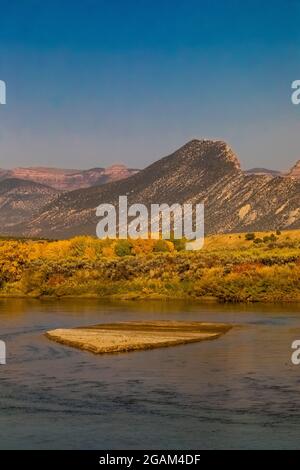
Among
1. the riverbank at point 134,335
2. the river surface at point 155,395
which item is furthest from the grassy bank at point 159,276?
the river surface at point 155,395

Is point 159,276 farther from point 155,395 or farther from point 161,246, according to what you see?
point 155,395

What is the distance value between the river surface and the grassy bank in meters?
31.6

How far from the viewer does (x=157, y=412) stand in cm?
2897

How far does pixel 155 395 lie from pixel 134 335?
16.4m

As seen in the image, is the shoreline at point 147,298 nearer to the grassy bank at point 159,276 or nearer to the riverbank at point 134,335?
the grassy bank at point 159,276

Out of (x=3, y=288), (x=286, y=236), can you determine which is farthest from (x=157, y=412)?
(x=286, y=236)

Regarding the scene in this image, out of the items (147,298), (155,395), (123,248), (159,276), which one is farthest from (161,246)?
(155,395)

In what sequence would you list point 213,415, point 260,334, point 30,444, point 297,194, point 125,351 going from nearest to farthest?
point 30,444 < point 213,415 < point 125,351 < point 260,334 < point 297,194

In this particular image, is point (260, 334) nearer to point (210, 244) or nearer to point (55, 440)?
point (55, 440)

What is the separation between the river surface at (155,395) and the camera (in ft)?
84.5

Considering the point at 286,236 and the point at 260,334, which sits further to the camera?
the point at 286,236

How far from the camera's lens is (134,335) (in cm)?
4812

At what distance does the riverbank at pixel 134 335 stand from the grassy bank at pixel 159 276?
→ 28049 mm

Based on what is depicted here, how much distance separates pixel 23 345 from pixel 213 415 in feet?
64.7
